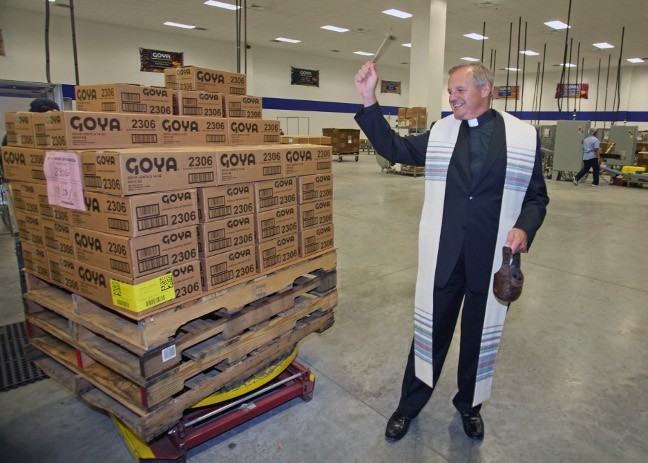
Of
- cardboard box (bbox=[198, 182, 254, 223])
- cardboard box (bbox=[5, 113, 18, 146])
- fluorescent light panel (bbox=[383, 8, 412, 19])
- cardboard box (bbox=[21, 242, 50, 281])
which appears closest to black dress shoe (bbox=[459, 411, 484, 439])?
cardboard box (bbox=[198, 182, 254, 223])

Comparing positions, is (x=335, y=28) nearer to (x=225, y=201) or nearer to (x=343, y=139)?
(x=343, y=139)

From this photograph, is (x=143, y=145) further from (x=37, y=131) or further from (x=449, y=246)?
(x=449, y=246)

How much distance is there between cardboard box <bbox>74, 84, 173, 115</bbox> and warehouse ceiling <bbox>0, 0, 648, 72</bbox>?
32.0ft

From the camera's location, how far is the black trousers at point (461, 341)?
6.97 ft

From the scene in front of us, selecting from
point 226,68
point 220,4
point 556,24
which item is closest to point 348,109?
point 226,68

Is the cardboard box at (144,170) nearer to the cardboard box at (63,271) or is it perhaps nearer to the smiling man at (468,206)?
the cardboard box at (63,271)

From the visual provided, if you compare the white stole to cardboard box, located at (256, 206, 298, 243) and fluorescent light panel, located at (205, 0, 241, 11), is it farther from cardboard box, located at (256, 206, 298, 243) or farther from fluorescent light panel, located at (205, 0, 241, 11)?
fluorescent light panel, located at (205, 0, 241, 11)

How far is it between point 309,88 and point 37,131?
71.3 feet

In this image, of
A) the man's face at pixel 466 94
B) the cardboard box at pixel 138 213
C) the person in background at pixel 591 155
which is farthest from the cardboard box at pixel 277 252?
the person in background at pixel 591 155

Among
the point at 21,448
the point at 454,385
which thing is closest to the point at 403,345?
the point at 454,385

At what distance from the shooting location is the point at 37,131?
2.13m

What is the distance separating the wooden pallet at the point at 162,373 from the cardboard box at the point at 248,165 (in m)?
0.77

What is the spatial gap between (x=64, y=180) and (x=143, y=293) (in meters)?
0.68

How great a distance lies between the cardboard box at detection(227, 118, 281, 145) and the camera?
2746 millimetres
